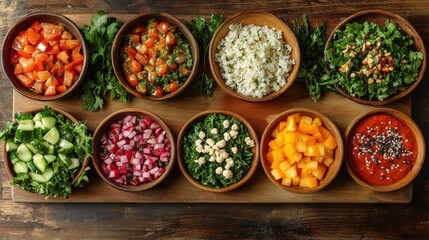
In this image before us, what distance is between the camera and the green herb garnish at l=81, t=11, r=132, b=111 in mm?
4109

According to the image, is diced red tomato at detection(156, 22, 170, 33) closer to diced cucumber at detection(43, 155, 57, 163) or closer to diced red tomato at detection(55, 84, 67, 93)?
diced red tomato at detection(55, 84, 67, 93)

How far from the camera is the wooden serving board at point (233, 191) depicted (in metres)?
4.20

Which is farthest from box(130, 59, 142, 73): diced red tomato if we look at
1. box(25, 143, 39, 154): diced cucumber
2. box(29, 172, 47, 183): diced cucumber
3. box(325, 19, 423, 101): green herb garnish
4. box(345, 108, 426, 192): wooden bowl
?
box(345, 108, 426, 192): wooden bowl

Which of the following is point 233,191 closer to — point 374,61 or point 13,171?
point 374,61

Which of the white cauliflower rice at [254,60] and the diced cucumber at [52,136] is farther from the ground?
the white cauliflower rice at [254,60]

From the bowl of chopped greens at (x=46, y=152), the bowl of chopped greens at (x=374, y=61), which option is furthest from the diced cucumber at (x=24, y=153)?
the bowl of chopped greens at (x=374, y=61)

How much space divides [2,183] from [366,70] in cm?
302

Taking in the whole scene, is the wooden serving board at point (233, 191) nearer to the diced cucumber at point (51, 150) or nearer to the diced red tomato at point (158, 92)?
the diced red tomato at point (158, 92)

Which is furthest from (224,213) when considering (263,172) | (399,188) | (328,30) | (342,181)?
(328,30)

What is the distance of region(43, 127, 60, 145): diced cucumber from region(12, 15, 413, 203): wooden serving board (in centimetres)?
26

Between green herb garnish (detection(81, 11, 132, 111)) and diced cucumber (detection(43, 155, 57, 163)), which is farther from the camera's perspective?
green herb garnish (detection(81, 11, 132, 111))

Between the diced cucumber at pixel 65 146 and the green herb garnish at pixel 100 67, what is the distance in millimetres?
333

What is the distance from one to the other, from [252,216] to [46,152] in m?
Answer: 1.68

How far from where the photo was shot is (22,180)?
4000 millimetres
